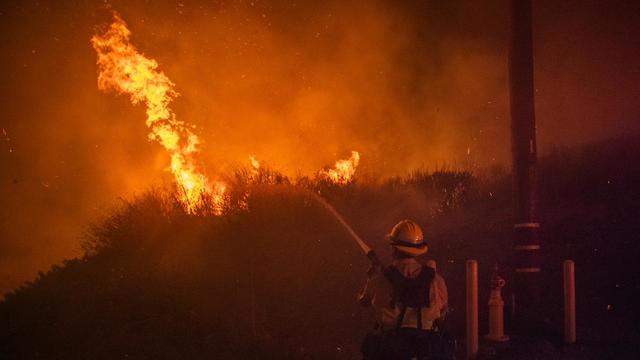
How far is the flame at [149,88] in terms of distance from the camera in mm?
14422

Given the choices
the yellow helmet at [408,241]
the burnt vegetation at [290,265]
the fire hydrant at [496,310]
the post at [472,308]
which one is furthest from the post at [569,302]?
the yellow helmet at [408,241]

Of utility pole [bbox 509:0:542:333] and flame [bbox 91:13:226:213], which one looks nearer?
utility pole [bbox 509:0:542:333]

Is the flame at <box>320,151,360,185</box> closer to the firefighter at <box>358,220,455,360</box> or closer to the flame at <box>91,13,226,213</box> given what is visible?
the flame at <box>91,13,226,213</box>

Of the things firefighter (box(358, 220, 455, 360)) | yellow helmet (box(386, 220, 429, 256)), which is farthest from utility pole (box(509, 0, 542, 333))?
yellow helmet (box(386, 220, 429, 256))

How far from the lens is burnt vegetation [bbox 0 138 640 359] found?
909cm

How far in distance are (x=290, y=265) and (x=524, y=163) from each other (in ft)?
15.1

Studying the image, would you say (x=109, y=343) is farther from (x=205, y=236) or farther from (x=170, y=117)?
(x=170, y=117)

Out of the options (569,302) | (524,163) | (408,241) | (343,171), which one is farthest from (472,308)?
(343,171)

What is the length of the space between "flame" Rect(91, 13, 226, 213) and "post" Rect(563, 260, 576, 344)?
835cm

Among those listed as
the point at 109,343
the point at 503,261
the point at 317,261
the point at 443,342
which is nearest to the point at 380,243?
the point at 317,261

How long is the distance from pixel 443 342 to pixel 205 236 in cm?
752

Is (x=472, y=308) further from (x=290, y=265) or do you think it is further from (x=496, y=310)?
(x=290, y=265)

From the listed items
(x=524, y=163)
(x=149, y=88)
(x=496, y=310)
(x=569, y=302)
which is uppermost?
(x=149, y=88)

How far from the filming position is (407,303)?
497 cm
